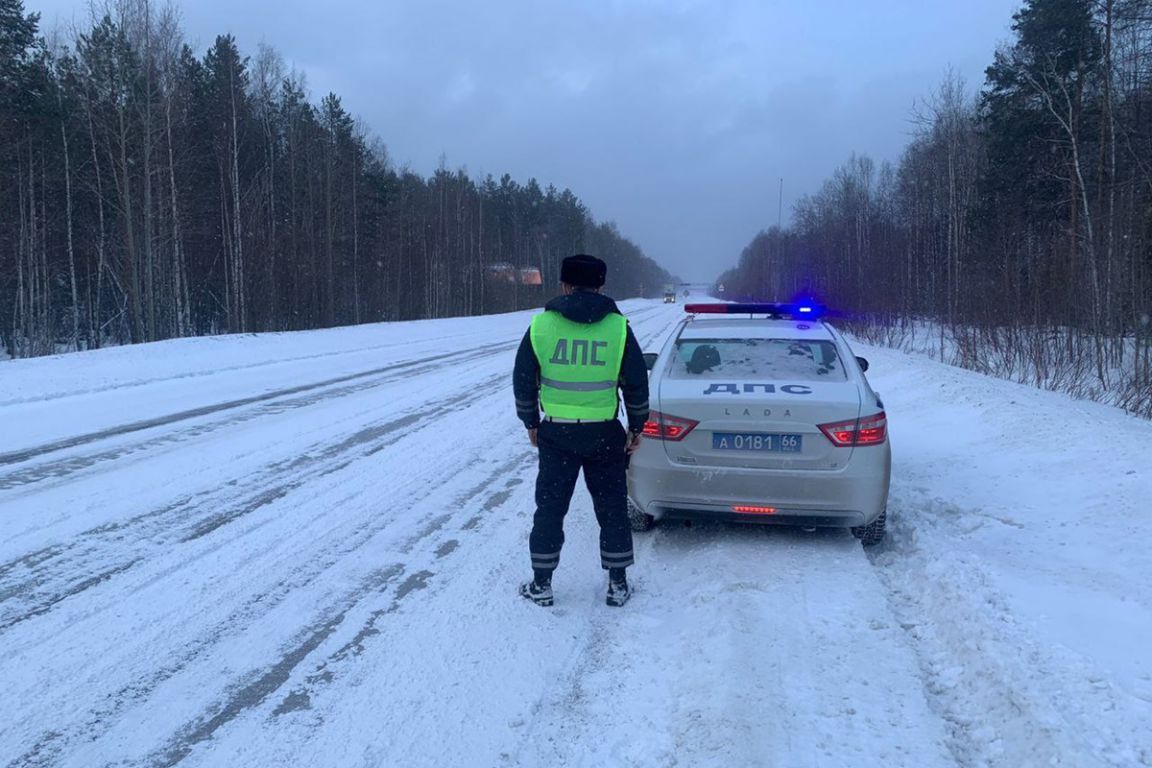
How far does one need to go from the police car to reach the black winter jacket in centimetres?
79

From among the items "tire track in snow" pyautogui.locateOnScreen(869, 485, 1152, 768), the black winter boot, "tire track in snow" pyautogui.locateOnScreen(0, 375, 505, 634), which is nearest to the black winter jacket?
the black winter boot

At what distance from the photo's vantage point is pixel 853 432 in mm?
5059

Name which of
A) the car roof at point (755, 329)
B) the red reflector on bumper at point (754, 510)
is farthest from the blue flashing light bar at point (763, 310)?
the red reflector on bumper at point (754, 510)

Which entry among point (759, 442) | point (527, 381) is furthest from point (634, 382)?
point (759, 442)

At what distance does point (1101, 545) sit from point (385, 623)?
4.59 m

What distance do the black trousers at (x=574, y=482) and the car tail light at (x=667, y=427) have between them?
811 millimetres

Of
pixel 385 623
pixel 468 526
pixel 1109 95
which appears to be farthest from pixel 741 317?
pixel 1109 95

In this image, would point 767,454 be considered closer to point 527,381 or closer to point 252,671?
point 527,381

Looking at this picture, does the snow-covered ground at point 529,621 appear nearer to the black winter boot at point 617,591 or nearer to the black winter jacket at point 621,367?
the black winter boot at point 617,591

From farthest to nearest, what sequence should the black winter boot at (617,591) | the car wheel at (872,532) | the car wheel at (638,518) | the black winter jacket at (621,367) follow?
the car wheel at (638,518) → the car wheel at (872,532) → the black winter boot at (617,591) → the black winter jacket at (621,367)

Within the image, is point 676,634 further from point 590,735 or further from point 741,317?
point 741,317

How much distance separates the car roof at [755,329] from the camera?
6137mm


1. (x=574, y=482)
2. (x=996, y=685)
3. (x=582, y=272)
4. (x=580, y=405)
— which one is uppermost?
(x=582, y=272)

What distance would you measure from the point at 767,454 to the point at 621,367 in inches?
52.0
